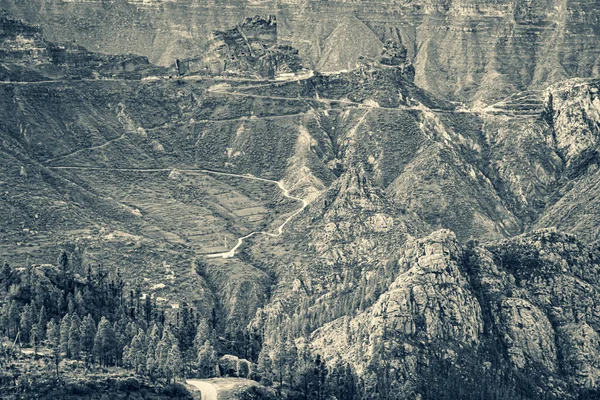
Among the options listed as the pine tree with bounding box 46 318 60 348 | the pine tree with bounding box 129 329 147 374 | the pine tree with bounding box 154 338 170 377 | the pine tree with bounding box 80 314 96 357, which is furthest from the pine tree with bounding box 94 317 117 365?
the pine tree with bounding box 154 338 170 377

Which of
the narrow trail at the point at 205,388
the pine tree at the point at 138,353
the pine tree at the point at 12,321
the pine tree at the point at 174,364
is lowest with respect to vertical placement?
the narrow trail at the point at 205,388

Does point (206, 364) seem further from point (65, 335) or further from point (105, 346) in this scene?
point (65, 335)

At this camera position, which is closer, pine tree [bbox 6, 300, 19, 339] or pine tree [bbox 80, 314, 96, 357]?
pine tree [bbox 80, 314, 96, 357]

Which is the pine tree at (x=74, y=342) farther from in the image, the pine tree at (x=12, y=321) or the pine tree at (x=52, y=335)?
the pine tree at (x=12, y=321)

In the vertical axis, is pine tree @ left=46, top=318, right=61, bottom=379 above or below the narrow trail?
above

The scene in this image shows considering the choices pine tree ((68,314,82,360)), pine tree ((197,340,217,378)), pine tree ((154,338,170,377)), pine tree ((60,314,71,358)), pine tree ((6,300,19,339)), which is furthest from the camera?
pine tree ((197,340,217,378))

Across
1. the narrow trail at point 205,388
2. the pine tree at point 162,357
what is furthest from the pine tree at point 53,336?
the narrow trail at point 205,388

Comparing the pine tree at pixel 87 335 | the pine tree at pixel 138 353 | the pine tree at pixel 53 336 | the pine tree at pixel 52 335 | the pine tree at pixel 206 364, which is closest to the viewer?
the pine tree at pixel 138 353

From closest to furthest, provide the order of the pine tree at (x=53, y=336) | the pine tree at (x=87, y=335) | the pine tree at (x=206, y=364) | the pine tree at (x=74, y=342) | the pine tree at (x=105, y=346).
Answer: the pine tree at (x=74, y=342) → the pine tree at (x=53, y=336) → the pine tree at (x=105, y=346) → the pine tree at (x=87, y=335) → the pine tree at (x=206, y=364)

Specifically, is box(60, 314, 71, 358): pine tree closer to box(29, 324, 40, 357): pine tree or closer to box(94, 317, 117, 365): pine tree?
box(29, 324, 40, 357): pine tree

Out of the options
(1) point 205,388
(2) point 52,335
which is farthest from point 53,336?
(1) point 205,388
